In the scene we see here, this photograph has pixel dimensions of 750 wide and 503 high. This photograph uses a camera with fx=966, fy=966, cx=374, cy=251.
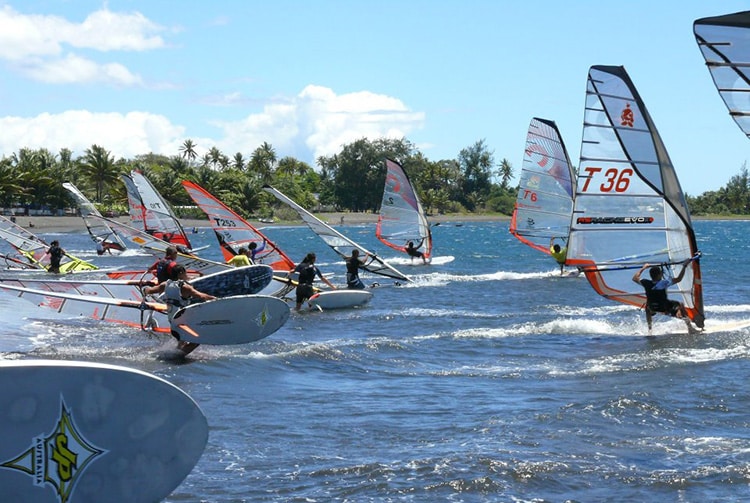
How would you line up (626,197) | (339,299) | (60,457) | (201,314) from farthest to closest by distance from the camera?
(339,299), (626,197), (201,314), (60,457)

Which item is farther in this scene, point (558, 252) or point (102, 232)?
point (102, 232)

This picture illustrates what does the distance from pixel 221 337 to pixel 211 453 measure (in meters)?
4.44

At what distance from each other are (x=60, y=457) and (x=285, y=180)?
99.9m

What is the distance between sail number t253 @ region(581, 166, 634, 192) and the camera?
1510 centimetres

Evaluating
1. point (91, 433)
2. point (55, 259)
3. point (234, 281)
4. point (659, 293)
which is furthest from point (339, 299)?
point (91, 433)

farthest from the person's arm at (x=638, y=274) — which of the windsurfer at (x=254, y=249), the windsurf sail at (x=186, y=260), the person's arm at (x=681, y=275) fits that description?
the windsurfer at (x=254, y=249)

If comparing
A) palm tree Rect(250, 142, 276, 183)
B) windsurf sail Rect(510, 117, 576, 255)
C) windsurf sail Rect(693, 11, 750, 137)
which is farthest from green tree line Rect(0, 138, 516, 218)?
windsurf sail Rect(693, 11, 750, 137)

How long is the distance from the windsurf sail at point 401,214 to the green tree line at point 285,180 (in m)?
48.8

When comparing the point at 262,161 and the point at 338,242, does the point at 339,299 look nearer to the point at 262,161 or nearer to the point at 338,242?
the point at 338,242

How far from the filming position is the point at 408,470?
7656mm

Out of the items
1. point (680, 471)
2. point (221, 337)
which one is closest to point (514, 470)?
point (680, 471)

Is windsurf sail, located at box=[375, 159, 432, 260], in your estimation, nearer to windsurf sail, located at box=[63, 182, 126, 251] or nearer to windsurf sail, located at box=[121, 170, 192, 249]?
windsurf sail, located at box=[121, 170, 192, 249]

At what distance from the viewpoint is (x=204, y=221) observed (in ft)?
278

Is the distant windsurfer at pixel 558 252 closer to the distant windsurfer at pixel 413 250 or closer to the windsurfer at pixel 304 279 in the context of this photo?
the distant windsurfer at pixel 413 250
